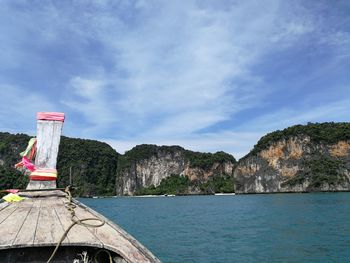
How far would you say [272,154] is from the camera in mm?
137875

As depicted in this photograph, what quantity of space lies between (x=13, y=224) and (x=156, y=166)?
180821 mm

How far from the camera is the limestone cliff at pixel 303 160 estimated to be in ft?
409

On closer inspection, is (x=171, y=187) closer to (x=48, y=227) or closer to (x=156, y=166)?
(x=156, y=166)

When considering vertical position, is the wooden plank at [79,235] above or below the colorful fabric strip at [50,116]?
below

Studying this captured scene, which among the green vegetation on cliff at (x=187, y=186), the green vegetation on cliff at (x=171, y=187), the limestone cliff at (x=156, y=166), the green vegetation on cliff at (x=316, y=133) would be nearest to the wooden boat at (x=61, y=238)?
the green vegetation on cliff at (x=316, y=133)

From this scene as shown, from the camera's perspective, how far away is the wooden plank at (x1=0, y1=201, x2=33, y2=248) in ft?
9.08

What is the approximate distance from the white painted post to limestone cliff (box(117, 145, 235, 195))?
568 feet

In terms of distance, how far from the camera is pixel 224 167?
583ft

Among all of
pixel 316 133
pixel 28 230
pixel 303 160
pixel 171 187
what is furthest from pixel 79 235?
pixel 171 187

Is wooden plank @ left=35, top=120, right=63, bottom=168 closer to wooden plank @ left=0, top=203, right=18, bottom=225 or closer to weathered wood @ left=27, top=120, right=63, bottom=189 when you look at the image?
weathered wood @ left=27, top=120, right=63, bottom=189

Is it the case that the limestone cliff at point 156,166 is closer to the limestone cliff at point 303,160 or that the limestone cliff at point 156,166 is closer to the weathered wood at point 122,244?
the limestone cliff at point 303,160

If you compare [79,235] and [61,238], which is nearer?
[61,238]

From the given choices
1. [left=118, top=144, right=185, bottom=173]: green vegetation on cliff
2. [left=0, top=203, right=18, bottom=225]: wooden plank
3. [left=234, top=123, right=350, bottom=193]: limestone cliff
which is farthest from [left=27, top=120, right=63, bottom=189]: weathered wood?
[left=118, top=144, right=185, bottom=173]: green vegetation on cliff

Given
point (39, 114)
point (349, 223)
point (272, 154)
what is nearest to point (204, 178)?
A: point (272, 154)
